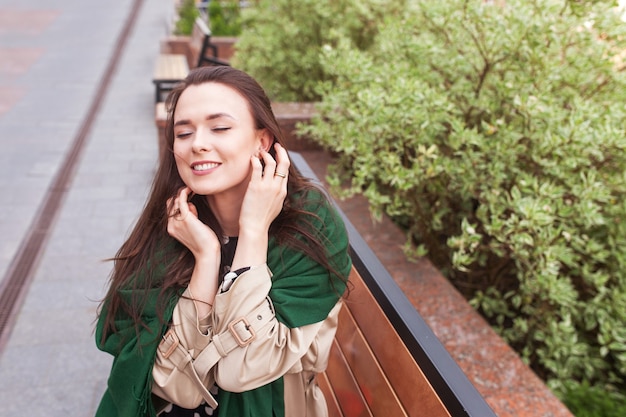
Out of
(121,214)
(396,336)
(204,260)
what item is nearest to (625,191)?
(396,336)

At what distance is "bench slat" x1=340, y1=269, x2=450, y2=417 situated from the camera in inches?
60.1

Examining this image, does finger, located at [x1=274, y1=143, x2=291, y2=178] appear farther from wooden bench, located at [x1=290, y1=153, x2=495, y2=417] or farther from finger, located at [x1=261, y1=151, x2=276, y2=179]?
wooden bench, located at [x1=290, y1=153, x2=495, y2=417]

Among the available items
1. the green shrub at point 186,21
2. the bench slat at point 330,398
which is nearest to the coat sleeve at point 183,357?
the bench slat at point 330,398

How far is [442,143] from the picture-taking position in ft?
11.2

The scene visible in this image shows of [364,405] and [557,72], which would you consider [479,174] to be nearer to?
[557,72]

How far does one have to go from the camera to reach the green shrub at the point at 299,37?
5.25 meters

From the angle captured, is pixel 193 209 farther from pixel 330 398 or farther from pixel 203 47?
pixel 203 47

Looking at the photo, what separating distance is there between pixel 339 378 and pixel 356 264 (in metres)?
0.44

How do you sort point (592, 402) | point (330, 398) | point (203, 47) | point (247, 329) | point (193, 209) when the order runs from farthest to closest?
1. point (203, 47)
2. point (592, 402)
3. point (330, 398)
4. point (193, 209)
5. point (247, 329)

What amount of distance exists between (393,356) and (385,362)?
6cm

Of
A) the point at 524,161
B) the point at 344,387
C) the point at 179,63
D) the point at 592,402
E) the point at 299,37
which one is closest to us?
the point at 344,387

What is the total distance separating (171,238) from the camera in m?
1.86

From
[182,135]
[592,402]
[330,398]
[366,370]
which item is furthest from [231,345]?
[592,402]

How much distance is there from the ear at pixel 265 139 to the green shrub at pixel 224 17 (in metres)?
8.41
